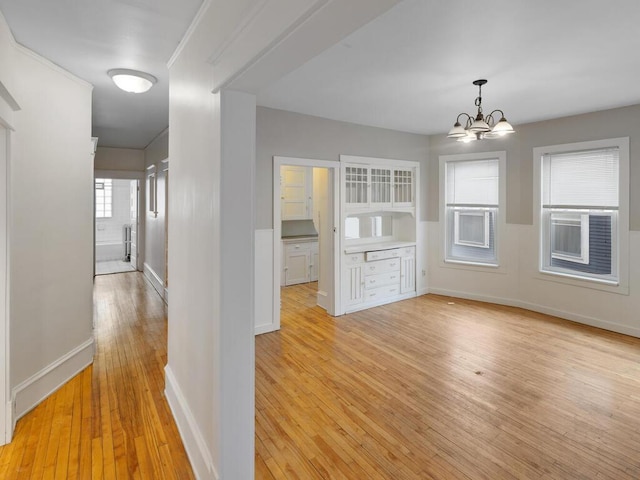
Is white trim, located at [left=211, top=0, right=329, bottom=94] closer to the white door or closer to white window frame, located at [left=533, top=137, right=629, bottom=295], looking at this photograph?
white window frame, located at [left=533, top=137, right=629, bottom=295]

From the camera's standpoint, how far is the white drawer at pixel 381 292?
5.18m

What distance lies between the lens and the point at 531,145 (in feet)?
→ 16.2

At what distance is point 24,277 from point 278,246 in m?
2.41

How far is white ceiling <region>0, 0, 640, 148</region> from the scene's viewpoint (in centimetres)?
206

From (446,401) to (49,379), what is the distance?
3.11 meters

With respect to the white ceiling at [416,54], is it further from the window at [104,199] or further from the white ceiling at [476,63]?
the window at [104,199]

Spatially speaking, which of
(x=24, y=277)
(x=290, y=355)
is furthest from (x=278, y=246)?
(x=24, y=277)

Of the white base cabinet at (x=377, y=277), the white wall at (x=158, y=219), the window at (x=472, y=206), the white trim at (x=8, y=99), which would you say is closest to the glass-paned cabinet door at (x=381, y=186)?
the white base cabinet at (x=377, y=277)

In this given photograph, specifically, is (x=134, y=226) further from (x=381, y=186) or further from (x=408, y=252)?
(x=408, y=252)

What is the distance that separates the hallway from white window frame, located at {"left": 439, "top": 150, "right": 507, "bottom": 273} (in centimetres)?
441

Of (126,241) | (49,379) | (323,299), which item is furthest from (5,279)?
(126,241)

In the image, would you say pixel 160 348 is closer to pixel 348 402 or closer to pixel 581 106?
pixel 348 402

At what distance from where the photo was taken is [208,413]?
6.20ft

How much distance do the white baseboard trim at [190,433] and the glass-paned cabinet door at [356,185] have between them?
3205mm
